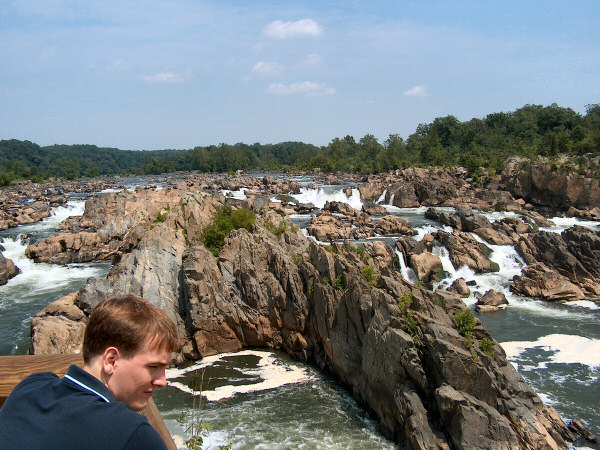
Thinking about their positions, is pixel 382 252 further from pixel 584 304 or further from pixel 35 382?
pixel 35 382

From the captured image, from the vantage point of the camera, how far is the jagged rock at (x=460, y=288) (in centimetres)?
2706

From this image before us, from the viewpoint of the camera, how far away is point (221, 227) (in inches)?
982

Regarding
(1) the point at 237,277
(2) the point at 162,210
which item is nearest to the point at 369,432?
(1) the point at 237,277

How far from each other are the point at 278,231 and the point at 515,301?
13.4 meters

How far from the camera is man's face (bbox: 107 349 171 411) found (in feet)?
5.85

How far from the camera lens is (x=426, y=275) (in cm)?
2959

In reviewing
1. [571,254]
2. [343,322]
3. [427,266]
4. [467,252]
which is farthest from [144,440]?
[571,254]

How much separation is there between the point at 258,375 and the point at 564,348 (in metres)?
12.8

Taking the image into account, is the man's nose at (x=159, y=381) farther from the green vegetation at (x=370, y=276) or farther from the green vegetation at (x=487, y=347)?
the green vegetation at (x=370, y=276)

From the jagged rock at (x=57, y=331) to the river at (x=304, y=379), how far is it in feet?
7.72

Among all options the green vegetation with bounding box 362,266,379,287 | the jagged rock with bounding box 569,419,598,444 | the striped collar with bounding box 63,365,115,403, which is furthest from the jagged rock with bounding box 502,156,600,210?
the striped collar with bounding box 63,365,115,403

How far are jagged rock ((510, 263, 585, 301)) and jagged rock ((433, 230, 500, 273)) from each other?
2.90 metres

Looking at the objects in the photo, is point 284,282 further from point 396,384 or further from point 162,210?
point 162,210

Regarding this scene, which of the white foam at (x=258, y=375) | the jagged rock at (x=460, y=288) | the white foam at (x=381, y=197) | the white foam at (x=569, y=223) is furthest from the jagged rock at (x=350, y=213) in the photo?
the white foam at (x=258, y=375)
